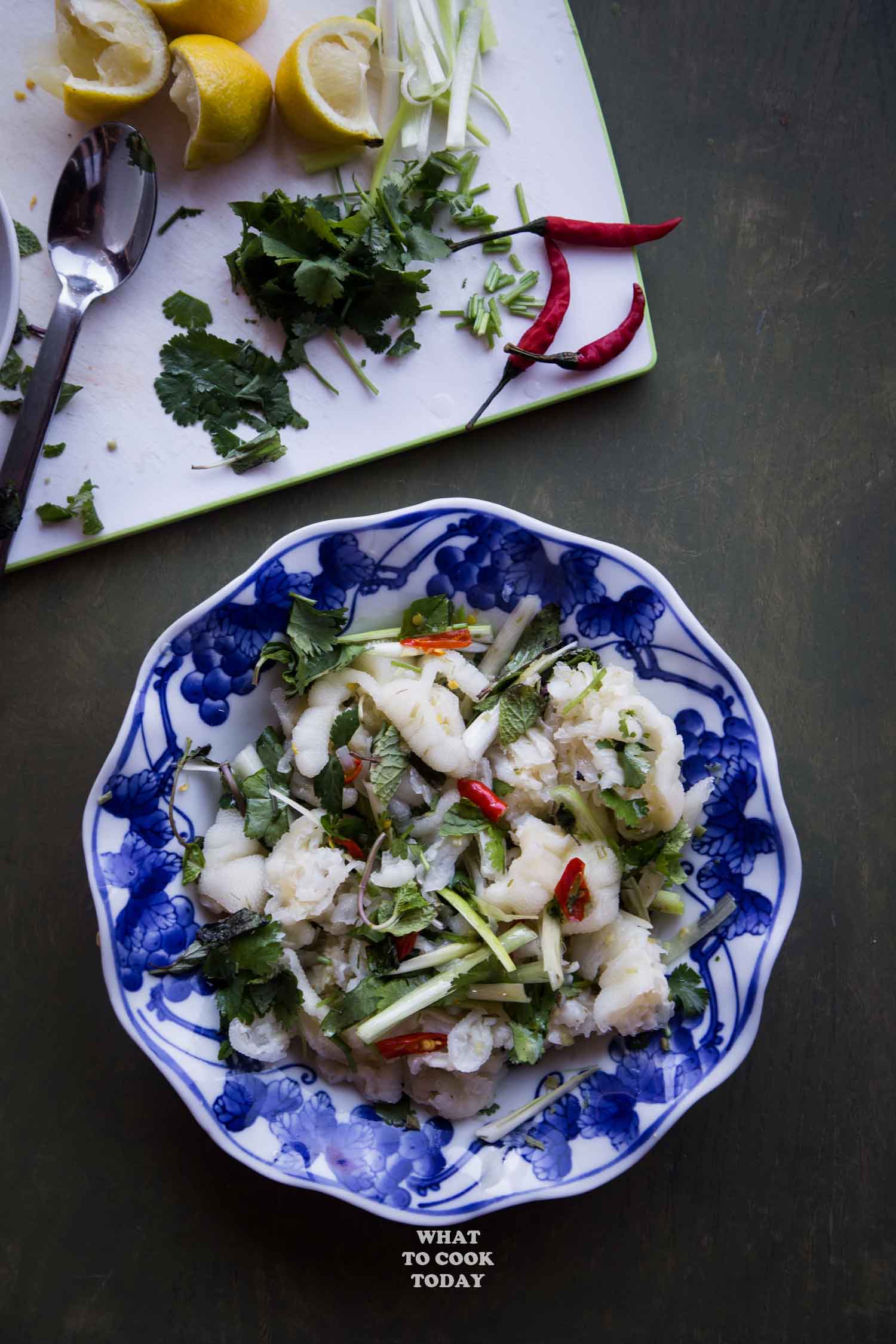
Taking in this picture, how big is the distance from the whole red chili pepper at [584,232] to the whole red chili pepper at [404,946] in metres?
1.42

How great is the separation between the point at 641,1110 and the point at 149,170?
6.81 ft

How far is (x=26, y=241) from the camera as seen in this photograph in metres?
2.00

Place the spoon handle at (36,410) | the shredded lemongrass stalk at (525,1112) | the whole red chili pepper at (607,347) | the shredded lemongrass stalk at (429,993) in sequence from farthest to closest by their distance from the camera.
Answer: the whole red chili pepper at (607,347) → the spoon handle at (36,410) → the shredded lemongrass stalk at (525,1112) → the shredded lemongrass stalk at (429,993)

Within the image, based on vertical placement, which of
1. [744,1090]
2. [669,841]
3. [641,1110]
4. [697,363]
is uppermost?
[697,363]

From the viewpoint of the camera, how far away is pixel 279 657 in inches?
69.4

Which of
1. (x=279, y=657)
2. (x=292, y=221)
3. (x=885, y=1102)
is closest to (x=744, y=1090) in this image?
(x=885, y=1102)

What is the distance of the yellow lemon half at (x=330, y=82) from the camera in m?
1.92

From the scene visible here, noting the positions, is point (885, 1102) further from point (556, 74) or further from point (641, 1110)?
point (556, 74)

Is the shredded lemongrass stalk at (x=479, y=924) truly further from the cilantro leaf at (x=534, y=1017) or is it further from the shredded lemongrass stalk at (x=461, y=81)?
the shredded lemongrass stalk at (x=461, y=81)

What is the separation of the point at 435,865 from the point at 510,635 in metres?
0.46

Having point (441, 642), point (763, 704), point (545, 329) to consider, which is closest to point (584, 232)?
point (545, 329)

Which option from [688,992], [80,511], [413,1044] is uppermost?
[80,511]

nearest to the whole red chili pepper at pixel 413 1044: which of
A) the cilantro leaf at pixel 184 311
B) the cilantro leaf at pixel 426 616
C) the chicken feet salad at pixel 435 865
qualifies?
the chicken feet salad at pixel 435 865

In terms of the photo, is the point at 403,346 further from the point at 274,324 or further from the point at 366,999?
the point at 366,999
